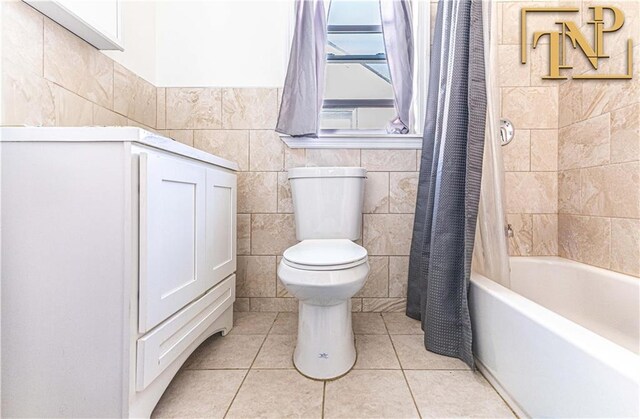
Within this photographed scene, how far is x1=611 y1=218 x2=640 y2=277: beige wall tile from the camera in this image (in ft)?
4.09

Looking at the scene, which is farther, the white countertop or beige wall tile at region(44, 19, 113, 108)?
beige wall tile at region(44, 19, 113, 108)

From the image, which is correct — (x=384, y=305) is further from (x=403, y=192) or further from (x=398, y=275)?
(x=403, y=192)

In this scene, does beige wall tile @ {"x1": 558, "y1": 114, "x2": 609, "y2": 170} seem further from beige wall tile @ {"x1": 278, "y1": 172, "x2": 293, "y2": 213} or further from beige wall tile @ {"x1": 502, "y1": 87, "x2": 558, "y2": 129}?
beige wall tile @ {"x1": 278, "y1": 172, "x2": 293, "y2": 213}

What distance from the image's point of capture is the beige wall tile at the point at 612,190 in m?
1.25

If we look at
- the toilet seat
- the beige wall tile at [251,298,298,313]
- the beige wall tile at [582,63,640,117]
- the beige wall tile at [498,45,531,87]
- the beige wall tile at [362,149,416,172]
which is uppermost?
the beige wall tile at [498,45,531,87]

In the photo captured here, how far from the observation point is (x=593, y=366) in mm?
654

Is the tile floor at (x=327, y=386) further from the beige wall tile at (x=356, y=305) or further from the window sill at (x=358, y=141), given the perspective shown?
the window sill at (x=358, y=141)

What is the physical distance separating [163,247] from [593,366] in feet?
3.51

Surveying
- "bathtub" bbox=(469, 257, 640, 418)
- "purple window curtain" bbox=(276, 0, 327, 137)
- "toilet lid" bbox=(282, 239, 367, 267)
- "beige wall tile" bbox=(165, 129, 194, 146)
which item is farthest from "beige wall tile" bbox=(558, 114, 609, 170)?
"beige wall tile" bbox=(165, 129, 194, 146)

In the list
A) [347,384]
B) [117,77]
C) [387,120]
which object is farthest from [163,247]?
[387,120]

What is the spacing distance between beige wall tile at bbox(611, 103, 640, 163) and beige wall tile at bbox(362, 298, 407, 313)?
1.17m

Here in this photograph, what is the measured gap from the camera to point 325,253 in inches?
47.9

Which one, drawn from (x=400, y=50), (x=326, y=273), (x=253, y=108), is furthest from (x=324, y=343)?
(x=400, y=50)

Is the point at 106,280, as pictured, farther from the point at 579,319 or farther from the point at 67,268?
the point at 579,319
